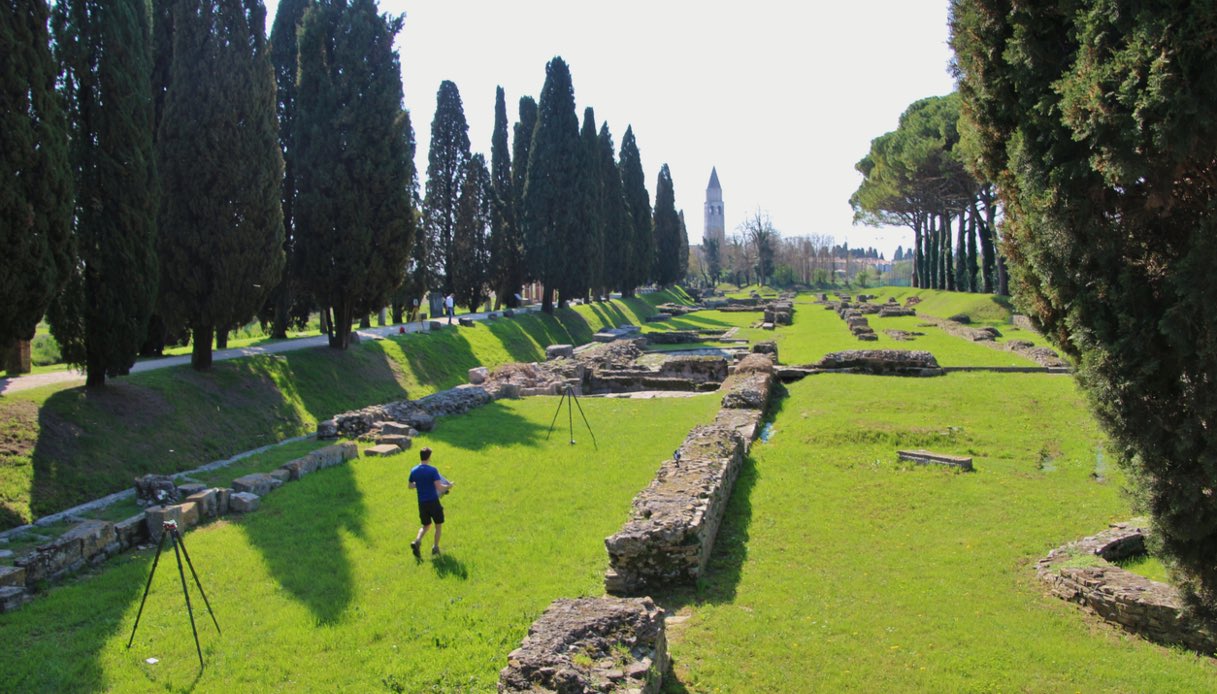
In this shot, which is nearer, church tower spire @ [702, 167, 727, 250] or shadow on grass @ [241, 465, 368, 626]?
shadow on grass @ [241, 465, 368, 626]

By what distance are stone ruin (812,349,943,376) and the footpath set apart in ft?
53.4

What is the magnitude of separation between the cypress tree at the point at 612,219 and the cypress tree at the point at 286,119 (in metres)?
27.0

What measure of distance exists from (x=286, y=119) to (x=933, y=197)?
155 feet

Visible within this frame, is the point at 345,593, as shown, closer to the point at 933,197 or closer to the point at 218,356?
the point at 218,356

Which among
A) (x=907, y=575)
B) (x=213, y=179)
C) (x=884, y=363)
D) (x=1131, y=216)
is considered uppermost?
(x=213, y=179)

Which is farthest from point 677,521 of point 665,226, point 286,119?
point 665,226

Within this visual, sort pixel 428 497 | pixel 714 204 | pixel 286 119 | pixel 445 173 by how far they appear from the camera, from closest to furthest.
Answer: pixel 428 497 < pixel 286 119 < pixel 445 173 < pixel 714 204

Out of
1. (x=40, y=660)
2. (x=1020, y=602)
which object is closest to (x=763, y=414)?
(x=1020, y=602)

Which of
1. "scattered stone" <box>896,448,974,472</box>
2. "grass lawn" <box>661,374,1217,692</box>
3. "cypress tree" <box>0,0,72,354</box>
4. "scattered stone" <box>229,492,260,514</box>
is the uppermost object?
"cypress tree" <box>0,0,72,354</box>

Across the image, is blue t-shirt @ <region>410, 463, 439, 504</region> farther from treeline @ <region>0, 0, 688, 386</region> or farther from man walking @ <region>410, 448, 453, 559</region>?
treeline @ <region>0, 0, 688, 386</region>

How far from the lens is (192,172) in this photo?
706 inches

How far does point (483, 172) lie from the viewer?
4350 cm

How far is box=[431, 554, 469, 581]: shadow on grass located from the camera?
851 cm

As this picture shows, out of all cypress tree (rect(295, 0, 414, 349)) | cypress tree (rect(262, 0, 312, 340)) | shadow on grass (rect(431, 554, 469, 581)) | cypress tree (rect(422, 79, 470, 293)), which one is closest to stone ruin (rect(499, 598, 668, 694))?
shadow on grass (rect(431, 554, 469, 581))
